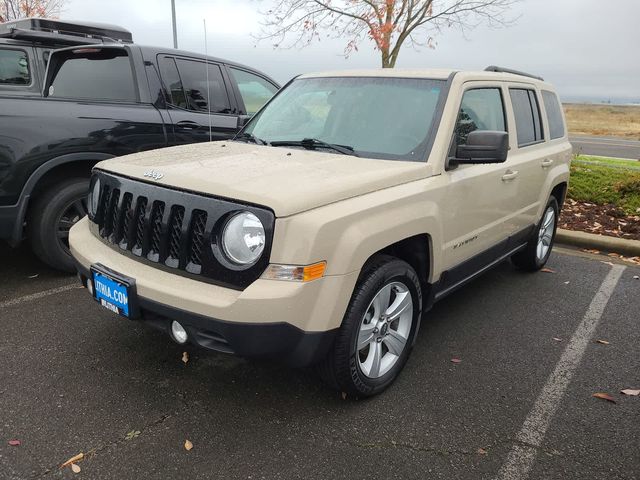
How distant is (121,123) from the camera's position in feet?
14.9

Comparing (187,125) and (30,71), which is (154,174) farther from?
(30,71)

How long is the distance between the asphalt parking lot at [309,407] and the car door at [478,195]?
0.63 meters

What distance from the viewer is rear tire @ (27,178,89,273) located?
14.0 ft

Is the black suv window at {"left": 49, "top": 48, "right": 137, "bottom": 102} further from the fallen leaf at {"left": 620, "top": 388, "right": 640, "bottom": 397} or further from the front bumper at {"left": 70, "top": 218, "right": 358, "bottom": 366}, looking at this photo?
the fallen leaf at {"left": 620, "top": 388, "right": 640, "bottom": 397}

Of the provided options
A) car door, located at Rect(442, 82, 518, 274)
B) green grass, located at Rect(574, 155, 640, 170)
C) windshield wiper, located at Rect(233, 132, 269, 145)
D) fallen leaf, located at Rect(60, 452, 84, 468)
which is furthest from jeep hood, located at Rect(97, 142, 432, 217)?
green grass, located at Rect(574, 155, 640, 170)

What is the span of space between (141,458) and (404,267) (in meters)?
1.60

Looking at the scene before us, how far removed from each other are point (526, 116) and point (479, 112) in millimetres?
984

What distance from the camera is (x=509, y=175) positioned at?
12.9 feet

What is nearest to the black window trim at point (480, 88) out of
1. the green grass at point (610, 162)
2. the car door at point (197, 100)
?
the car door at point (197, 100)

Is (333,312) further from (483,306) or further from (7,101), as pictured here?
(7,101)

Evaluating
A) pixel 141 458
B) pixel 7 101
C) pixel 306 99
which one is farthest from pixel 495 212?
pixel 7 101

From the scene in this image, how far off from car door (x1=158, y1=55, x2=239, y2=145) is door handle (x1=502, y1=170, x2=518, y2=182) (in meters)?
2.59

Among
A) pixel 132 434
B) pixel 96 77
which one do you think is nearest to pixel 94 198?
pixel 132 434

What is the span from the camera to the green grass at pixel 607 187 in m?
7.23
